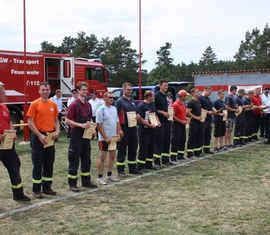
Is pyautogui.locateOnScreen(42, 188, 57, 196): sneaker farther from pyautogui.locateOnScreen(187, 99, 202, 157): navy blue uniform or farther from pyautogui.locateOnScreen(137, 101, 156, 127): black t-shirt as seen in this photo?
pyautogui.locateOnScreen(187, 99, 202, 157): navy blue uniform

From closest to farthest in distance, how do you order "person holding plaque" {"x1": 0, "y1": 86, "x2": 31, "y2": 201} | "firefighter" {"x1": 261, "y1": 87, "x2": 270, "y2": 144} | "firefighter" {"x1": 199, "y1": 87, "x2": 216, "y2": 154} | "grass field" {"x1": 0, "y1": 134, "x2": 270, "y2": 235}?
1. "grass field" {"x1": 0, "y1": 134, "x2": 270, "y2": 235}
2. "person holding plaque" {"x1": 0, "y1": 86, "x2": 31, "y2": 201}
3. "firefighter" {"x1": 199, "y1": 87, "x2": 216, "y2": 154}
4. "firefighter" {"x1": 261, "y1": 87, "x2": 270, "y2": 144}

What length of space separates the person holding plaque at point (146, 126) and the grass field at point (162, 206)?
1.65 ft

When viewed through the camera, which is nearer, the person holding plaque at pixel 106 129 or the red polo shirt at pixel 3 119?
the red polo shirt at pixel 3 119

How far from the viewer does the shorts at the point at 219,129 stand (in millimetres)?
13191

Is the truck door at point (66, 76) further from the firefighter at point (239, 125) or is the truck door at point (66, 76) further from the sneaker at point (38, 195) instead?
the sneaker at point (38, 195)

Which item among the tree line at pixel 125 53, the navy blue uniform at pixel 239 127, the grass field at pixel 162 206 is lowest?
the grass field at pixel 162 206

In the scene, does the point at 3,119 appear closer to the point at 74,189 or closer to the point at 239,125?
the point at 74,189

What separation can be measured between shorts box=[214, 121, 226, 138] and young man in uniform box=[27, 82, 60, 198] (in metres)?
6.56

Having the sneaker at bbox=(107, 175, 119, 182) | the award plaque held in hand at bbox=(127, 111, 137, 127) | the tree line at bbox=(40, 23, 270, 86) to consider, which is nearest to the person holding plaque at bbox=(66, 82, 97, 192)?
the sneaker at bbox=(107, 175, 119, 182)

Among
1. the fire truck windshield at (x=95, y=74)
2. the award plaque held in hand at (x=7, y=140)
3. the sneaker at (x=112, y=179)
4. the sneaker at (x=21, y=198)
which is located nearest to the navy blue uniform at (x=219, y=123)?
the sneaker at (x=112, y=179)

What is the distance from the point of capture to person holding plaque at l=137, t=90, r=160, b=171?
32.2 feet

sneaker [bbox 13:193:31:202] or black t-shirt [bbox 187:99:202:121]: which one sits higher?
black t-shirt [bbox 187:99:202:121]

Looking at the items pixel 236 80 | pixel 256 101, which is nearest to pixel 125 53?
pixel 236 80

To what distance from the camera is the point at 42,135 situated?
7293 millimetres
